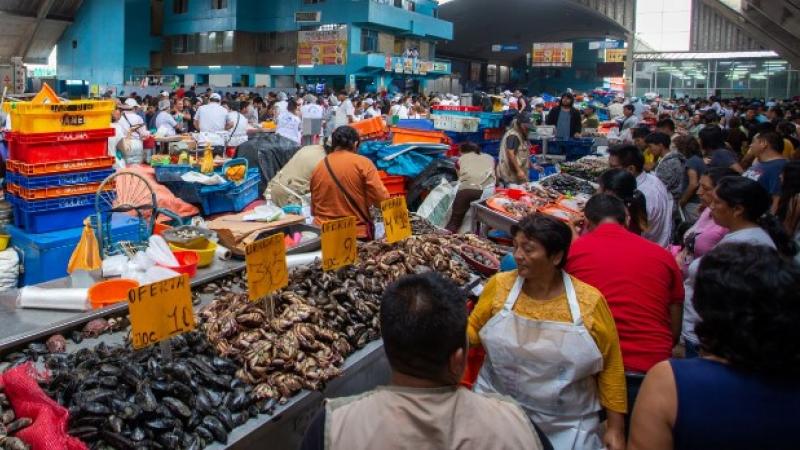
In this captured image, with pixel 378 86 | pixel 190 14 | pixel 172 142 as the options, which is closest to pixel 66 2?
pixel 190 14

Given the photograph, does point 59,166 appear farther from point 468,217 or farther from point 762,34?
point 762,34

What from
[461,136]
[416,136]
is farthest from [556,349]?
[461,136]

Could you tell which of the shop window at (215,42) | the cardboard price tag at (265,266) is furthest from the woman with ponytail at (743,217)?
the shop window at (215,42)

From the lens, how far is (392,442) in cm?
148

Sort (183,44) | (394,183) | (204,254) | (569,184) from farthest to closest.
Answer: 1. (183,44)
2. (394,183)
3. (569,184)
4. (204,254)

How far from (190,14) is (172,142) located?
29.8 m

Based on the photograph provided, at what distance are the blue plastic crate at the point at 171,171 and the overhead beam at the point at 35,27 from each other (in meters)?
33.3

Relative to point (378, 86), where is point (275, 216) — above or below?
below

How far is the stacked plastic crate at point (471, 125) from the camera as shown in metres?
10.3

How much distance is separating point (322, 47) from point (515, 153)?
26642mm

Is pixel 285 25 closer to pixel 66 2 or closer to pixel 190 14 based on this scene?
pixel 190 14

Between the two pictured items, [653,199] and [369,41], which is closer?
[653,199]

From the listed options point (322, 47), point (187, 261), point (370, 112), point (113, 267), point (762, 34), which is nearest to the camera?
point (113, 267)

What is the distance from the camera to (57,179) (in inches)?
206
